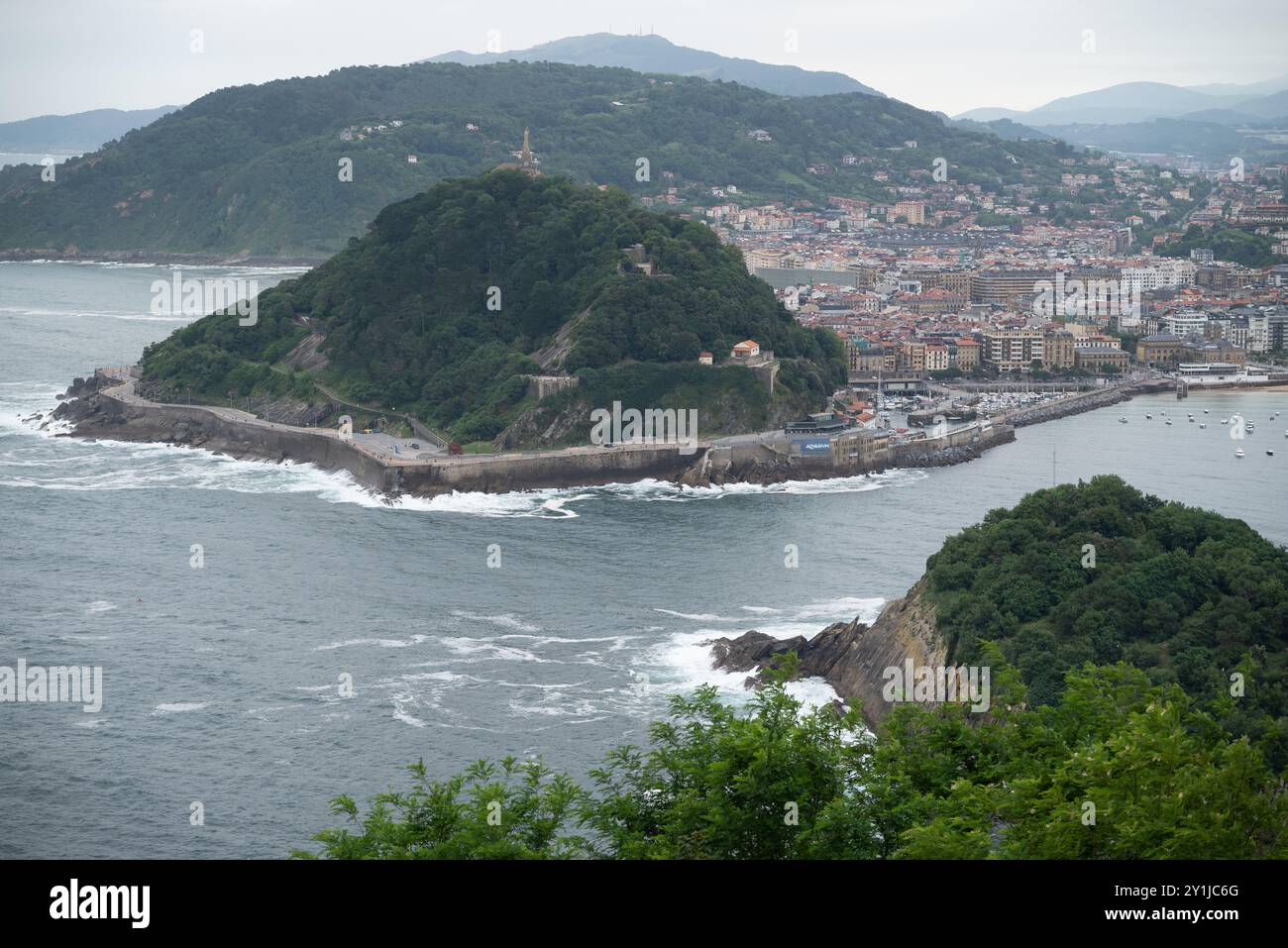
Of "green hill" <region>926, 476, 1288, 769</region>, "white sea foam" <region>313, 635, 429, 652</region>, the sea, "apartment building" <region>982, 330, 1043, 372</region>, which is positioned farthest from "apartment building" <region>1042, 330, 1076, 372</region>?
"white sea foam" <region>313, 635, 429, 652</region>

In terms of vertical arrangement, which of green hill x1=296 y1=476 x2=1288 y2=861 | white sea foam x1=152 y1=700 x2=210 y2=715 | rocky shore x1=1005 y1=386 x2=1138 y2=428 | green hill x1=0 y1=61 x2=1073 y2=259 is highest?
green hill x1=0 y1=61 x2=1073 y2=259

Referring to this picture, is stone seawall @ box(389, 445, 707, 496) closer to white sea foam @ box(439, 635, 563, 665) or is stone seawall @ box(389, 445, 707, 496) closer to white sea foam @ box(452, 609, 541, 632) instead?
white sea foam @ box(452, 609, 541, 632)

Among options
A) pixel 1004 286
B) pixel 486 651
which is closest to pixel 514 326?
pixel 486 651

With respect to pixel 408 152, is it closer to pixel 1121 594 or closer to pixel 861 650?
pixel 861 650

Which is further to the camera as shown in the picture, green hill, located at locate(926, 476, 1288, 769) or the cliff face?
the cliff face
